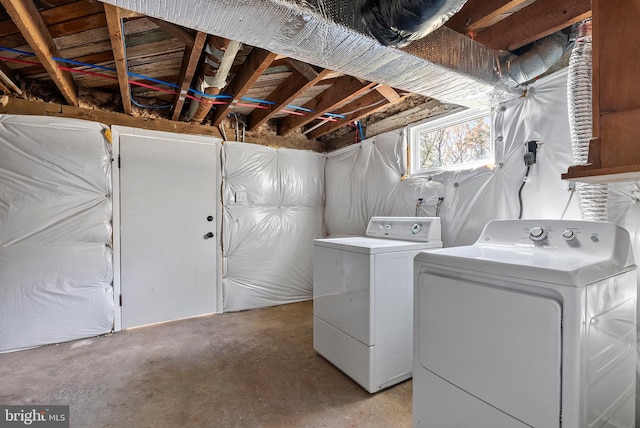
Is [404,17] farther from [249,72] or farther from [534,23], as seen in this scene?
[249,72]

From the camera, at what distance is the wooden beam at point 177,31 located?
5.51 ft

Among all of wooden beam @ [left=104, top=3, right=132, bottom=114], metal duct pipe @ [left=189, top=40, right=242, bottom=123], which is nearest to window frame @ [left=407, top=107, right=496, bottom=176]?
metal duct pipe @ [left=189, top=40, right=242, bottom=123]

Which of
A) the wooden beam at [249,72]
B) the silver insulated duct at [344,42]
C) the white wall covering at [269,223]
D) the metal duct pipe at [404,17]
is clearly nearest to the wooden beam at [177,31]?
the wooden beam at [249,72]

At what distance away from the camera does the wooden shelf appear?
89 centimetres

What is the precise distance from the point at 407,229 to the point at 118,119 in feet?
9.80

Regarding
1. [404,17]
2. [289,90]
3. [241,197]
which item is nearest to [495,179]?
[404,17]

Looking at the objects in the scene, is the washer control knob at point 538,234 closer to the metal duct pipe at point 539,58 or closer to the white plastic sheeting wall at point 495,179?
the white plastic sheeting wall at point 495,179

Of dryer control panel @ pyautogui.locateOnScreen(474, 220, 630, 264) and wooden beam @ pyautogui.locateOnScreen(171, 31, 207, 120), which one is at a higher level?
wooden beam @ pyautogui.locateOnScreen(171, 31, 207, 120)

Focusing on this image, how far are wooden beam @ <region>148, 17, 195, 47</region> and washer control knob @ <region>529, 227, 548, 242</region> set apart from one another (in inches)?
87.7

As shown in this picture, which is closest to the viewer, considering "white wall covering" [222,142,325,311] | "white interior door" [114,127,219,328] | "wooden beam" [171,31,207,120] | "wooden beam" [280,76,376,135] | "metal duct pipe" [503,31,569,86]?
"metal duct pipe" [503,31,569,86]

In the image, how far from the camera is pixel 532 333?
37.7 inches

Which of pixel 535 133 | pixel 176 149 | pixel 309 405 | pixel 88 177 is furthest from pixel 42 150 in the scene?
pixel 535 133

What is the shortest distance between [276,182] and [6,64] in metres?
2.46

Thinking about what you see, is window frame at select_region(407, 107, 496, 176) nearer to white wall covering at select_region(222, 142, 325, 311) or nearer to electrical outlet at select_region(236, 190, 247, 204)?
white wall covering at select_region(222, 142, 325, 311)
